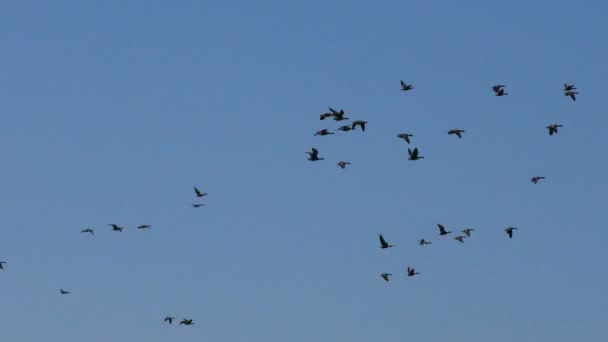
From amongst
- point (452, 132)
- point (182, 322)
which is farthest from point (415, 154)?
point (182, 322)

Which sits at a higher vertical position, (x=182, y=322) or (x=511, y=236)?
(x=511, y=236)

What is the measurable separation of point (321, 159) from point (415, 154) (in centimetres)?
759

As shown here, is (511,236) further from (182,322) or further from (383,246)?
(182,322)

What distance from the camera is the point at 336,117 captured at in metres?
136

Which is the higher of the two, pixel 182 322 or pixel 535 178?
pixel 535 178

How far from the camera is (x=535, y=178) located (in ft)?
471

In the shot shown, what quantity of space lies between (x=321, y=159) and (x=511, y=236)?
18348mm

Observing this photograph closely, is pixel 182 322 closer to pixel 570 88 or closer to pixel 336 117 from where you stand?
pixel 336 117

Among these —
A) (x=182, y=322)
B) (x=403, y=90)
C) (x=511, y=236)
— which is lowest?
(x=182, y=322)

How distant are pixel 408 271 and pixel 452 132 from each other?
1221 centimetres

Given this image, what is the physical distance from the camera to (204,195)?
146375 mm

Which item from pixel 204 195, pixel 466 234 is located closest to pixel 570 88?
pixel 466 234

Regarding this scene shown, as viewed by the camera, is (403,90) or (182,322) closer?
(403,90)

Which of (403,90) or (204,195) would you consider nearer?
(403,90)
